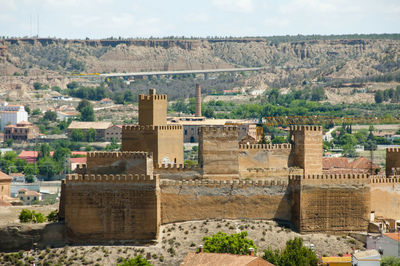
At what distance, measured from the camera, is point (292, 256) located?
2124 inches

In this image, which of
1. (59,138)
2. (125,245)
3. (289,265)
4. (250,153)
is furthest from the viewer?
(59,138)

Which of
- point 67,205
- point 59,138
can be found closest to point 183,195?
point 67,205

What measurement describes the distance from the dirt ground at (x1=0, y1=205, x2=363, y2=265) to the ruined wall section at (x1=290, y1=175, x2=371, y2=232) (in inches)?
26.3

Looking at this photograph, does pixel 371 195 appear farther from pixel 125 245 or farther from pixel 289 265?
pixel 125 245

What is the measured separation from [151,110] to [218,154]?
5148mm

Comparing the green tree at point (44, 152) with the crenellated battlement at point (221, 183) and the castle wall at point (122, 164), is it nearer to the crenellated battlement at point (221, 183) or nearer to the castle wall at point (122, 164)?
the castle wall at point (122, 164)

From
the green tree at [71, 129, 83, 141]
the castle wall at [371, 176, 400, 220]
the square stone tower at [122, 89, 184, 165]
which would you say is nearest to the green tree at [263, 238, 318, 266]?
the castle wall at [371, 176, 400, 220]

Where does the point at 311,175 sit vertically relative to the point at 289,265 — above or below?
above

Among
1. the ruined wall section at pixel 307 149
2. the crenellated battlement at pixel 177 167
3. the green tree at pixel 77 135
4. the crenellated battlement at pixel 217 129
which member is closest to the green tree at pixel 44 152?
the green tree at pixel 77 135

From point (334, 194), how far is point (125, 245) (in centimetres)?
1109

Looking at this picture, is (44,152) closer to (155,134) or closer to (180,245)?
(155,134)

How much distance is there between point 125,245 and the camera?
188 ft

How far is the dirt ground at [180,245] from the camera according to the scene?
56000mm

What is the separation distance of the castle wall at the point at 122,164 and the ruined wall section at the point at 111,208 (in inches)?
60.2
